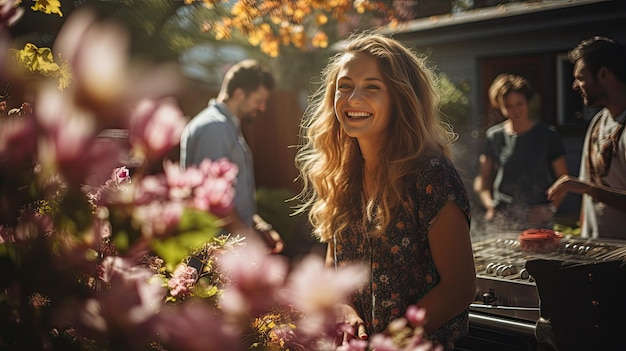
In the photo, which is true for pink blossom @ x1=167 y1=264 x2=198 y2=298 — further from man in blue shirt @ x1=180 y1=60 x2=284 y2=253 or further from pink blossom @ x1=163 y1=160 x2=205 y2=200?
man in blue shirt @ x1=180 y1=60 x2=284 y2=253

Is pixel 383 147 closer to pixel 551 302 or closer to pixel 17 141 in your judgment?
pixel 551 302

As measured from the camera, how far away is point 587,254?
10.3 ft

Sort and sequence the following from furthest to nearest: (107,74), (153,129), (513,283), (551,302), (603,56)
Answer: (603,56) → (513,283) → (551,302) → (153,129) → (107,74)

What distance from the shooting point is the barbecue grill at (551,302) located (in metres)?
2.39

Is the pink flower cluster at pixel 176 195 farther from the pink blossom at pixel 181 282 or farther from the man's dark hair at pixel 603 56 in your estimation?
the man's dark hair at pixel 603 56

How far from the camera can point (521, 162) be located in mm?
5328

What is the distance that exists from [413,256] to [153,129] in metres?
1.73

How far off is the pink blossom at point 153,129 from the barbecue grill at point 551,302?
198 cm

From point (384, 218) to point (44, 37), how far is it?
5.47 m

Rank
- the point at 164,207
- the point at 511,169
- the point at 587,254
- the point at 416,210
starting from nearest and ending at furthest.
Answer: the point at 164,207 → the point at 416,210 → the point at 587,254 → the point at 511,169

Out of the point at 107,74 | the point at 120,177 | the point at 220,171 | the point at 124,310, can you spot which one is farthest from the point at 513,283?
the point at 107,74

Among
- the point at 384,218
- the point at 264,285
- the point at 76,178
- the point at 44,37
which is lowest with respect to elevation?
the point at 384,218

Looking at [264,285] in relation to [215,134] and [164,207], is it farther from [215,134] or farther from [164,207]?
[215,134]

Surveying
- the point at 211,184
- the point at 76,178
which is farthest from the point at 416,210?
the point at 76,178
